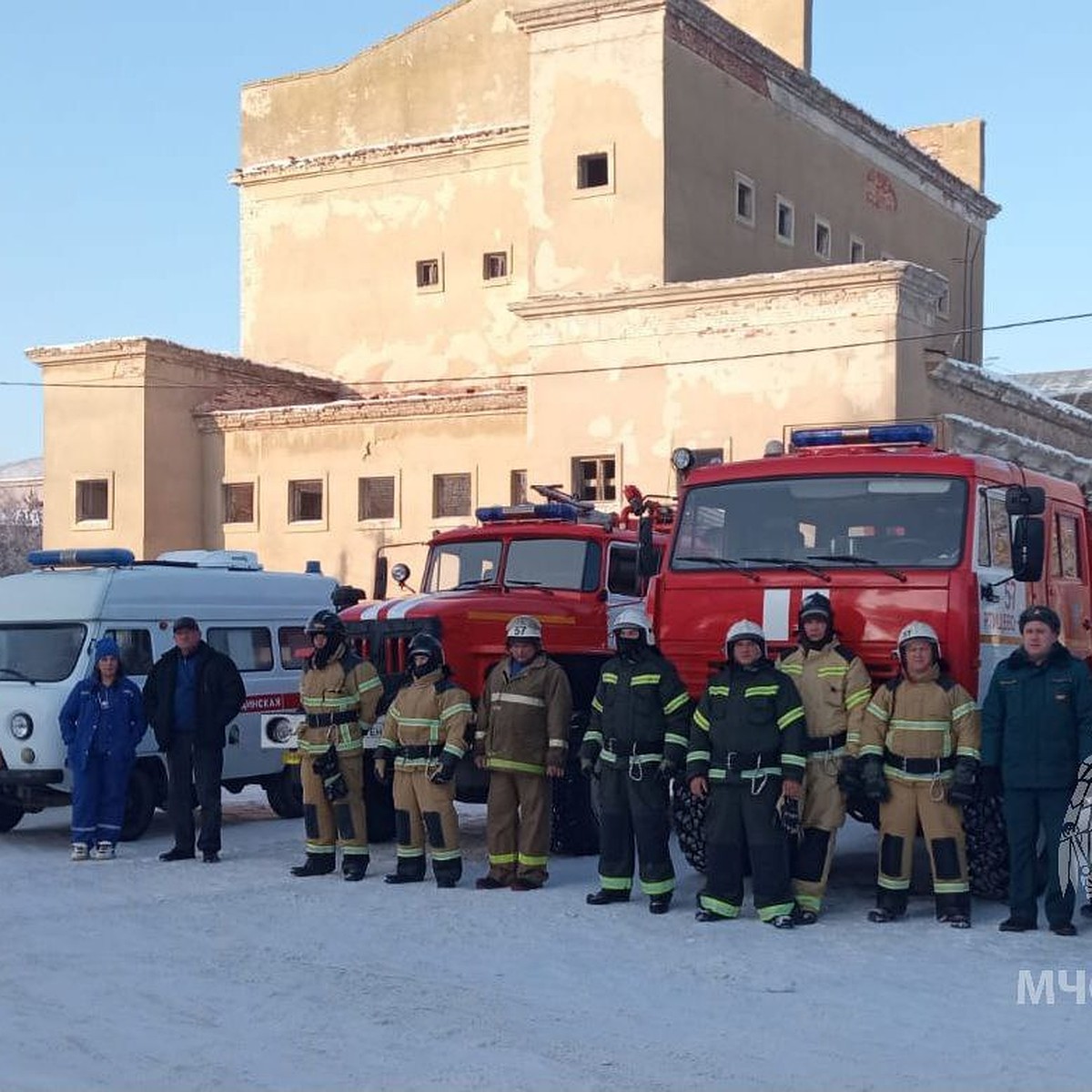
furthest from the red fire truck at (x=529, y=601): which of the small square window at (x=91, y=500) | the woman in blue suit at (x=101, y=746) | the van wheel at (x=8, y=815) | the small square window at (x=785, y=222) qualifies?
the small square window at (x=91, y=500)

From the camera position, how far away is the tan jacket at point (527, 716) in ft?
38.2

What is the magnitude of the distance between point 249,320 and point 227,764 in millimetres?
24293

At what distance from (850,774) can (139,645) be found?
7195 mm

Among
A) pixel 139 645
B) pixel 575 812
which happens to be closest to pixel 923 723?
pixel 575 812

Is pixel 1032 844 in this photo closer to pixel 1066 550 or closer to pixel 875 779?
pixel 875 779

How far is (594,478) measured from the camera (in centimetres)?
2795

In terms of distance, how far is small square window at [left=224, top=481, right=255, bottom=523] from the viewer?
109ft

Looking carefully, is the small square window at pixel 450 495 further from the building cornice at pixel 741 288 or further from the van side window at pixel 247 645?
the van side window at pixel 247 645

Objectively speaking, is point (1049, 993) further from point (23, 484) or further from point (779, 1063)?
point (23, 484)

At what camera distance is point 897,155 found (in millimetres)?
36969

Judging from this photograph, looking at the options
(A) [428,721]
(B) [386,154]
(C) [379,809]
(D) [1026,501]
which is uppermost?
(B) [386,154]

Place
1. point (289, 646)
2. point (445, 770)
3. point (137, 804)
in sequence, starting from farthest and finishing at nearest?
point (289, 646), point (137, 804), point (445, 770)

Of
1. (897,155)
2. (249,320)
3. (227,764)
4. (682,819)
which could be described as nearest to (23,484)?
(249,320)

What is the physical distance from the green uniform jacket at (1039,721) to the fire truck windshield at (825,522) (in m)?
1.03
